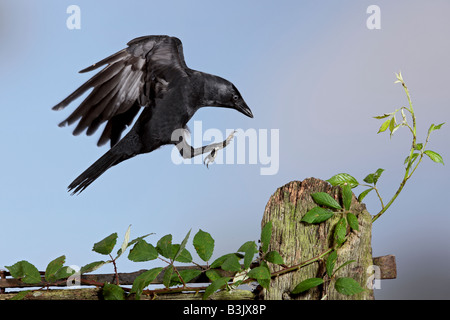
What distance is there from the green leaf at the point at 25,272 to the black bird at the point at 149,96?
624 mm

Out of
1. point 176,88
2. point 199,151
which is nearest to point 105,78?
point 176,88

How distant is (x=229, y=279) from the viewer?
129cm

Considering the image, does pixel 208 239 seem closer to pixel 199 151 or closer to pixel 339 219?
pixel 339 219

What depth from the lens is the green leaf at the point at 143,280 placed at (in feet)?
4.26

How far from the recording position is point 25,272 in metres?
1.40

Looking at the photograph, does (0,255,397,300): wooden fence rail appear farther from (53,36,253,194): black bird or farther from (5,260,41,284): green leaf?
(53,36,253,194): black bird

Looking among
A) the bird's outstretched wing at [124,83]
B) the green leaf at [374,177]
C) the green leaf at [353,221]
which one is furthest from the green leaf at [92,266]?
the bird's outstretched wing at [124,83]

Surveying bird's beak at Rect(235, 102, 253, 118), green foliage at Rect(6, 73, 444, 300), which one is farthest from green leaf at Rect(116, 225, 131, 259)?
bird's beak at Rect(235, 102, 253, 118)

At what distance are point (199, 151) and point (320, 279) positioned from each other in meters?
0.93

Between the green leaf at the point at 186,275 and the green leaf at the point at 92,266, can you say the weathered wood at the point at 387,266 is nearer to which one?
the green leaf at the point at 186,275

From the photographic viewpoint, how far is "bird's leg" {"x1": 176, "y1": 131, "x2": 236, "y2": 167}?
6.43 ft
